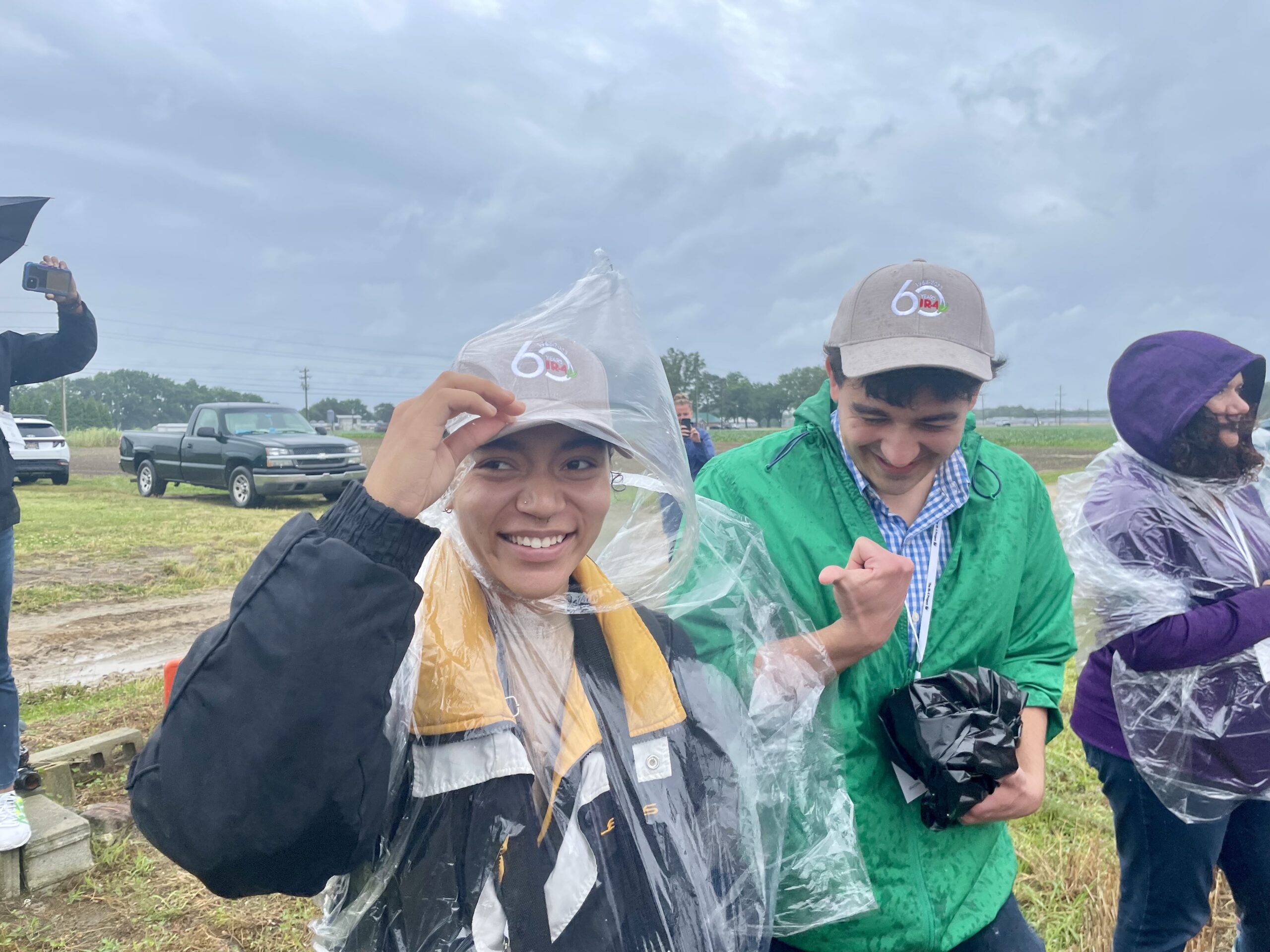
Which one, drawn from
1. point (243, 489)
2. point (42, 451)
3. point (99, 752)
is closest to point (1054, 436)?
point (243, 489)

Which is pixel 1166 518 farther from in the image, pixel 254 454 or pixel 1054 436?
pixel 1054 436

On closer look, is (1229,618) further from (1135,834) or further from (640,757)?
(640,757)

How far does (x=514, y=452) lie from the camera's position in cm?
124

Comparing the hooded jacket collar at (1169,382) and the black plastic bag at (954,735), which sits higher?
the hooded jacket collar at (1169,382)

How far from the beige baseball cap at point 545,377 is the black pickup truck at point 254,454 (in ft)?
37.2

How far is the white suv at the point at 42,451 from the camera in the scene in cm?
1550

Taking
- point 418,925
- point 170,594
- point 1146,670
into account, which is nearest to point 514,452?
point 418,925

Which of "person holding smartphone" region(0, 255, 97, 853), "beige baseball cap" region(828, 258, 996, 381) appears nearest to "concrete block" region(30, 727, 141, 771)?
"person holding smartphone" region(0, 255, 97, 853)

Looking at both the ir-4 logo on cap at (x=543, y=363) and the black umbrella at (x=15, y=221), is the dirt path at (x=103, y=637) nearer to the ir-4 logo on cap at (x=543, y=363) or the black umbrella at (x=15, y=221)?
the black umbrella at (x=15, y=221)

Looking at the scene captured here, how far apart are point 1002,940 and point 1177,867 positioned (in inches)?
32.6

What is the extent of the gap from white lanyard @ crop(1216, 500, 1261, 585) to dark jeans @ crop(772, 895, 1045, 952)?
108 centimetres

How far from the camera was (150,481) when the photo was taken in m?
→ 14.8

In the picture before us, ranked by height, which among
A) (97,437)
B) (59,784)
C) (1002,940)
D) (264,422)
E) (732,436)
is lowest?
(59,784)

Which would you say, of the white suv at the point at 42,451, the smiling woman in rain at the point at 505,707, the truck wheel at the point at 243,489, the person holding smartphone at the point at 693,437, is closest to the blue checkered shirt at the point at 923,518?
the smiling woman in rain at the point at 505,707
